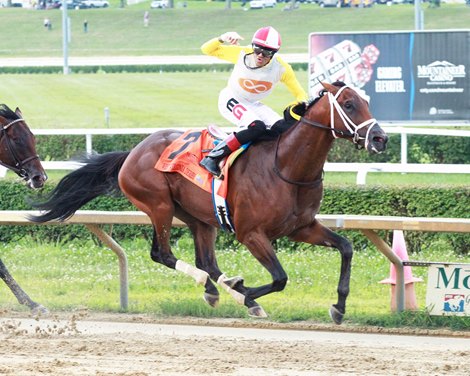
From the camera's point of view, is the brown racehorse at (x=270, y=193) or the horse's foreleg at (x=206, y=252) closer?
the brown racehorse at (x=270, y=193)

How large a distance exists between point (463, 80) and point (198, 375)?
1221 cm

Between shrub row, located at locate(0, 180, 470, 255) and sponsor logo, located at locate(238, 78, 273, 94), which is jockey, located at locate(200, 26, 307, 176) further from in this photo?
shrub row, located at locate(0, 180, 470, 255)

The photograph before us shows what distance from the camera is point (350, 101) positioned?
21.7 ft

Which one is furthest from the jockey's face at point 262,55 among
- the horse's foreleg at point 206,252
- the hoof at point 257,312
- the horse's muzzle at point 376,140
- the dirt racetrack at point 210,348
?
the dirt racetrack at point 210,348

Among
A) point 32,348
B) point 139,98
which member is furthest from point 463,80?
point 139,98

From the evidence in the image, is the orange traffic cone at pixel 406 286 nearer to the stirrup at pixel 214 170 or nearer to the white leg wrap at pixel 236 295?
the white leg wrap at pixel 236 295

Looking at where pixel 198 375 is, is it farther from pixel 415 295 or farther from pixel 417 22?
pixel 417 22

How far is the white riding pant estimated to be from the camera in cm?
723

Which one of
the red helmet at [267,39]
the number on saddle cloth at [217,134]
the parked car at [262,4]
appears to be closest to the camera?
the red helmet at [267,39]

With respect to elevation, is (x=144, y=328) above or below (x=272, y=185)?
below

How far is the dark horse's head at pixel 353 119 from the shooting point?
6.40 metres

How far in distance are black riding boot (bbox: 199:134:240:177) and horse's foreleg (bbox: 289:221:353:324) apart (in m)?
0.66

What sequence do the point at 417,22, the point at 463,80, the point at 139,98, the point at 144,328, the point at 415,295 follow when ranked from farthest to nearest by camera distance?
the point at 139,98
the point at 417,22
the point at 463,80
the point at 415,295
the point at 144,328

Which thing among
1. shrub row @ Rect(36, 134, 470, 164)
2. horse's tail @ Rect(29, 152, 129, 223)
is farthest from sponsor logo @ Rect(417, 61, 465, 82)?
horse's tail @ Rect(29, 152, 129, 223)
